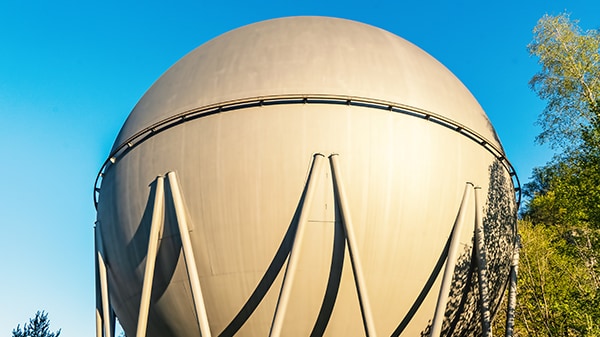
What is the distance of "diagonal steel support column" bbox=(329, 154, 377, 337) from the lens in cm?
809

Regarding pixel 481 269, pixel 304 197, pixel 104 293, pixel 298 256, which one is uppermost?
pixel 304 197

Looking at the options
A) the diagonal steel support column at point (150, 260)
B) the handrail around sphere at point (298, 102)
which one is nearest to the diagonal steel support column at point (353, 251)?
the handrail around sphere at point (298, 102)

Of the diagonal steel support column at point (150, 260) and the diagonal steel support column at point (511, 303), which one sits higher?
the diagonal steel support column at point (150, 260)

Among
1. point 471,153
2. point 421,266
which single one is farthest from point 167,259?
point 471,153

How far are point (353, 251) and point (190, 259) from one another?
289cm

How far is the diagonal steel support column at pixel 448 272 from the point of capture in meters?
8.67

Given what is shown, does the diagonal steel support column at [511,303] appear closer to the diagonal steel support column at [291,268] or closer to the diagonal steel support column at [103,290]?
the diagonal steel support column at [291,268]

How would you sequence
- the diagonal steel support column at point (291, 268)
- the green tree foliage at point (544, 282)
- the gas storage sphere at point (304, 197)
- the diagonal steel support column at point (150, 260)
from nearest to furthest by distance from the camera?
the diagonal steel support column at point (291, 268) < the gas storage sphere at point (304, 197) < the diagonal steel support column at point (150, 260) < the green tree foliage at point (544, 282)

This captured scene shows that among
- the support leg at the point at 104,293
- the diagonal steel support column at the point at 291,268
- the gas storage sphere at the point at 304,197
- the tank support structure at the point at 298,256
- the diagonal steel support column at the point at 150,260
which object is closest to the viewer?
the diagonal steel support column at the point at 291,268

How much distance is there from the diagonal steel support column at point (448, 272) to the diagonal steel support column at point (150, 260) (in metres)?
5.24

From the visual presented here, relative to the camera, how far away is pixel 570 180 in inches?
433

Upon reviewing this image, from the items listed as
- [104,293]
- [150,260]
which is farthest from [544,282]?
[104,293]

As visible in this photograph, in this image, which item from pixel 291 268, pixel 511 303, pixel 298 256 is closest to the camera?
pixel 291 268

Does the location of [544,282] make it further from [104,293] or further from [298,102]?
[104,293]
